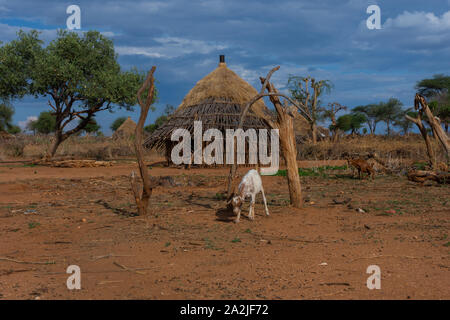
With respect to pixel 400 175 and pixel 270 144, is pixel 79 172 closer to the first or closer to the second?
pixel 270 144

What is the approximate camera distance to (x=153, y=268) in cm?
487

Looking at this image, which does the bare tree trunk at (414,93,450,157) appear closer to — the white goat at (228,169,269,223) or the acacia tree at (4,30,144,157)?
the white goat at (228,169,269,223)

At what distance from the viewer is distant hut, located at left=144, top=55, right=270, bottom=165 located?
62.5 feet

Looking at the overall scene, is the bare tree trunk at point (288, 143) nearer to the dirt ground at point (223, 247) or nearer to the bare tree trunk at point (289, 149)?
the bare tree trunk at point (289, 149)

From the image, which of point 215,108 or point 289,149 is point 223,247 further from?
point 215,108

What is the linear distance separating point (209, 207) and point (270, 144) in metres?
11.0

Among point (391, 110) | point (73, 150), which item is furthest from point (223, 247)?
point (391, 110)

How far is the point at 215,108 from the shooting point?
19641 millimetres

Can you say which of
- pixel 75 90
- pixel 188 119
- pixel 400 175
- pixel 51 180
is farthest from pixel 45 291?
pixel 75 90

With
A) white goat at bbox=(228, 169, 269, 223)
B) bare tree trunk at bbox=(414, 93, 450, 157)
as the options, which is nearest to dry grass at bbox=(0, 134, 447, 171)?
bare tree trunk at bbox=(414, 93, 450, 157)

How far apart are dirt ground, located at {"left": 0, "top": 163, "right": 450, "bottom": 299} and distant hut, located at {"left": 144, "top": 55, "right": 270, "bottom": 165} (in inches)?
336

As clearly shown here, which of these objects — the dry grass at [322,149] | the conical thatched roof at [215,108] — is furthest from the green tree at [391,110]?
the conical thatched roof at [215,108]

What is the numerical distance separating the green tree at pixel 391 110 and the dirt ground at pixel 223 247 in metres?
33.0
